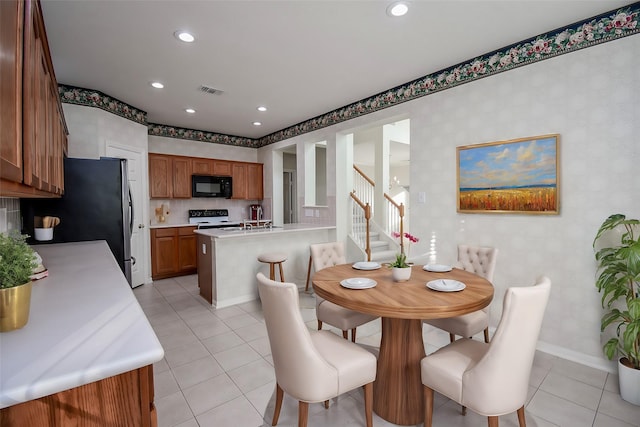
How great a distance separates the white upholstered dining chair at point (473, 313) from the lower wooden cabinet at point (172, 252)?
14.1 ft

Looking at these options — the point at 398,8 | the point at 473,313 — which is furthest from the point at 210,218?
the point at 473,313

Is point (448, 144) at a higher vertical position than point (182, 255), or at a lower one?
higher

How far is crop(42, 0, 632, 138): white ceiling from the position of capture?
2.18 meters

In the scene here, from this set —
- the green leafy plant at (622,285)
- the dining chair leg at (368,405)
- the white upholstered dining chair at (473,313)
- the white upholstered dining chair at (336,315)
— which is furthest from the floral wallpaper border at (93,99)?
the green leafy plant at (622,285)

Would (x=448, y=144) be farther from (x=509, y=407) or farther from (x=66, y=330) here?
(x=66, y=330)

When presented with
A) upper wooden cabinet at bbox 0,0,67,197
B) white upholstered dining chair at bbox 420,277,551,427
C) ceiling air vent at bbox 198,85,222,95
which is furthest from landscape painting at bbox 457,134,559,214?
upper wooden cabinet at bbox 0,0,67,197

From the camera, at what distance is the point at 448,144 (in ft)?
10.6

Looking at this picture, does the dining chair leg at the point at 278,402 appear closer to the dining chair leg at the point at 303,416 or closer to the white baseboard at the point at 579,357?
the dining chair leg at the point at 303,416

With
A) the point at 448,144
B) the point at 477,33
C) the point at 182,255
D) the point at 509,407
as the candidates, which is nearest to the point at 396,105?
the point at 448,144

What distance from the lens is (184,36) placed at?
250cm

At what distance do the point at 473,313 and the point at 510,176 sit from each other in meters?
1.40

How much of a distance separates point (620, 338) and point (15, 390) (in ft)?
11.2

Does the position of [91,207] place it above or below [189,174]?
below

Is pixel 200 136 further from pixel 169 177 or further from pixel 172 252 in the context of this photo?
pixel 172 252
